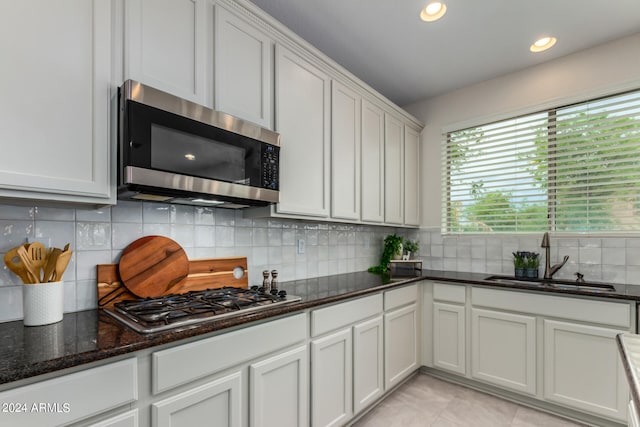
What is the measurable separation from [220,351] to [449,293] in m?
2.04

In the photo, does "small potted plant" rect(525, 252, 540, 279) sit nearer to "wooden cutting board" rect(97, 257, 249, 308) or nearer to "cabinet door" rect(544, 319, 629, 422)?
"cabinet door" rect(544, 319, 629, 422)

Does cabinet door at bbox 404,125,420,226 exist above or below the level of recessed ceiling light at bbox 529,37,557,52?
below

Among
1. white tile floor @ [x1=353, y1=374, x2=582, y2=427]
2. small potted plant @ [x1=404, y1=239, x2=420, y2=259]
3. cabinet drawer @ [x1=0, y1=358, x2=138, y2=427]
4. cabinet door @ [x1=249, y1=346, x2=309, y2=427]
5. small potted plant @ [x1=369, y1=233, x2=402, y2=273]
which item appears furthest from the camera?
small potted plant @ [x1=404, y1=239, x2=420, y2=259]

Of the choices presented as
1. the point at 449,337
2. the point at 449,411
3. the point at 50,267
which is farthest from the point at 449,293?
the point at 50,267

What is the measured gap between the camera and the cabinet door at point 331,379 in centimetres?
172

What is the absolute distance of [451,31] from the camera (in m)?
2.27

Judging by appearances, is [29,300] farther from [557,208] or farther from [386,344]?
[557,208]

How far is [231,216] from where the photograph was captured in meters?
2.01

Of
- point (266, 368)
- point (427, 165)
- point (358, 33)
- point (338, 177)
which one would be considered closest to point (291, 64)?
point (358, 33)

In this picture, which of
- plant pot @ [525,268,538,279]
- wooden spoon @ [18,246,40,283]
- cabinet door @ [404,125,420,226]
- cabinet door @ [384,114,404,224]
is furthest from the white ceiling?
wooden spoon @ [18,246,40,283]

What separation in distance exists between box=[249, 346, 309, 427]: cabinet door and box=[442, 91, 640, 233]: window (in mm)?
2191

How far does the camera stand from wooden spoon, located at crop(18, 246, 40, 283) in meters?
1.17

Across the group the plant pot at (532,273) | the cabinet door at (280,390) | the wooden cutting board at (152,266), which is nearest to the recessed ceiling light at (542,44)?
the plant pot at (532,273)

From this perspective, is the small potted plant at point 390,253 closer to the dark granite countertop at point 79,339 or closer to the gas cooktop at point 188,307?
the dark granite countertop at point 79,339
